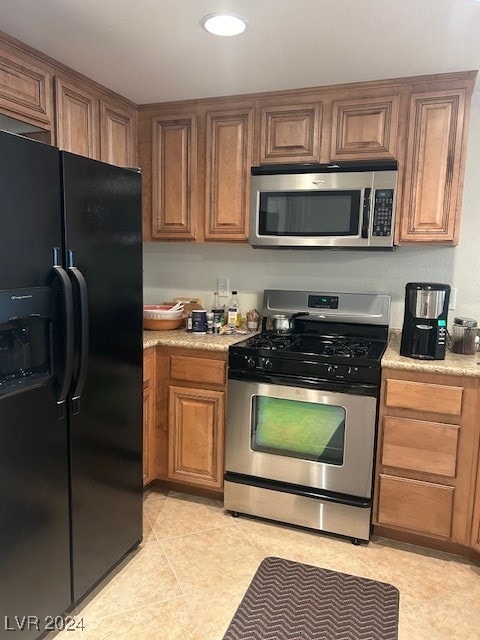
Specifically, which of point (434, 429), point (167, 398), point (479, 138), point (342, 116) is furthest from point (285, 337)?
point (479, 138)

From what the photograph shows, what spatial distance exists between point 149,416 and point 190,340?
19.0 inches

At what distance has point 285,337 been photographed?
2889 millimetres

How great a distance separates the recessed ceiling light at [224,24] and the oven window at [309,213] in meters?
0.90

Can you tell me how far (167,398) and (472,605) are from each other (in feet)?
5.67

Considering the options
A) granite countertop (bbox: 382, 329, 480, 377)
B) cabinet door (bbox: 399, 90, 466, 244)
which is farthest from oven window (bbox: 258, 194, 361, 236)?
granite countertop (bbox: 382, 329, 480, 377)

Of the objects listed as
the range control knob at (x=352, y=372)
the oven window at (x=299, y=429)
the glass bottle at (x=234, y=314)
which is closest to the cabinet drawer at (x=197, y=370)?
the oven window at (x=299, y=429)

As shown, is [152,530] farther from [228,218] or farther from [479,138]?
[479,138]

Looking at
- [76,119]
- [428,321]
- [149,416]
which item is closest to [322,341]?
[428,321]

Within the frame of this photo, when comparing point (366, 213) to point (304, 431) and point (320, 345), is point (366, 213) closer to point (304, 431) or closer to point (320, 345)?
point (320, 345)

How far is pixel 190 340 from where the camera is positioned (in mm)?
2713

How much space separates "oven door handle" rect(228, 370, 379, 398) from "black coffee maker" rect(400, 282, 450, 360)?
29 cm

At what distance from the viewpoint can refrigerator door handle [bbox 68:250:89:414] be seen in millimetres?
Result: 1694

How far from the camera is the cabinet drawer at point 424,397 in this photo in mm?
2225

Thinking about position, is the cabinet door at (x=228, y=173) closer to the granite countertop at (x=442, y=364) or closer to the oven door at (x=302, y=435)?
the oven door at (x=302, y=435)
